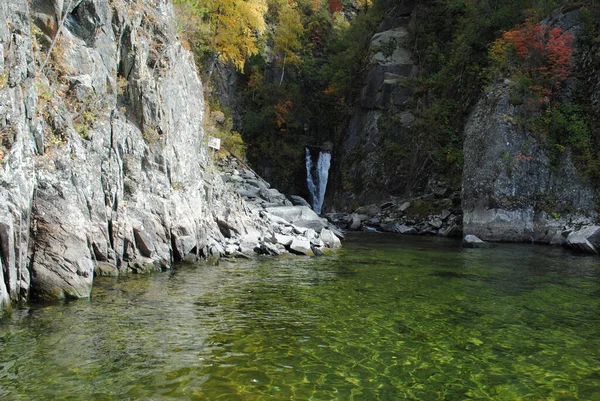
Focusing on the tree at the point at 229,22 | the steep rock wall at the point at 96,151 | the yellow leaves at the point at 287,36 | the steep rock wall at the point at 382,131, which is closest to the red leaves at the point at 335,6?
the yellow leaves at the point at 287,36

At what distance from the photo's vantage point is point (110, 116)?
1259 cm

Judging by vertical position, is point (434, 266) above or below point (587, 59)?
below

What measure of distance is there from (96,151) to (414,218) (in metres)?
23.9

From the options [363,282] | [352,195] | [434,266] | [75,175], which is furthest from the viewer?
[352,195]

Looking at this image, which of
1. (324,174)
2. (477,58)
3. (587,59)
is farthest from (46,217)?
(324,174)

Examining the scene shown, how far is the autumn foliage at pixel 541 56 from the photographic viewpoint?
26.4m

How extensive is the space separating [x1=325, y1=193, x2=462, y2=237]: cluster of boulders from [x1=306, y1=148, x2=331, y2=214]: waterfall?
819cm

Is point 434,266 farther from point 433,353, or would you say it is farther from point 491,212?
point 491,212

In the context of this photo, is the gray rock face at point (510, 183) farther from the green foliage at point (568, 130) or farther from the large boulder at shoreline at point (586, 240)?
the large boulder at shoreline at point (586, 240)

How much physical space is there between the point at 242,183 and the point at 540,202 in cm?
1708

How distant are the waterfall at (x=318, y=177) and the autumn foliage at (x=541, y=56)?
66.6 feet

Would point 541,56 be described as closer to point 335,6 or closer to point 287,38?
point 287,38

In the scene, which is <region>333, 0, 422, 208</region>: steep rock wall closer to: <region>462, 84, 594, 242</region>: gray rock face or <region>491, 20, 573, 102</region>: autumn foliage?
<region>462, 84, 594, 242</region>: gray rock face

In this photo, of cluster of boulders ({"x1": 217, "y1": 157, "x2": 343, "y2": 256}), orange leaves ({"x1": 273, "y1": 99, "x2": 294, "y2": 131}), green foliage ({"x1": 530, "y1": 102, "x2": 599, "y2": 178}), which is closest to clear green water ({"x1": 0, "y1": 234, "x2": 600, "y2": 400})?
cluster of boulders ({"x1": 217, "y1": 157, "x2": 343, "y2": 256})
